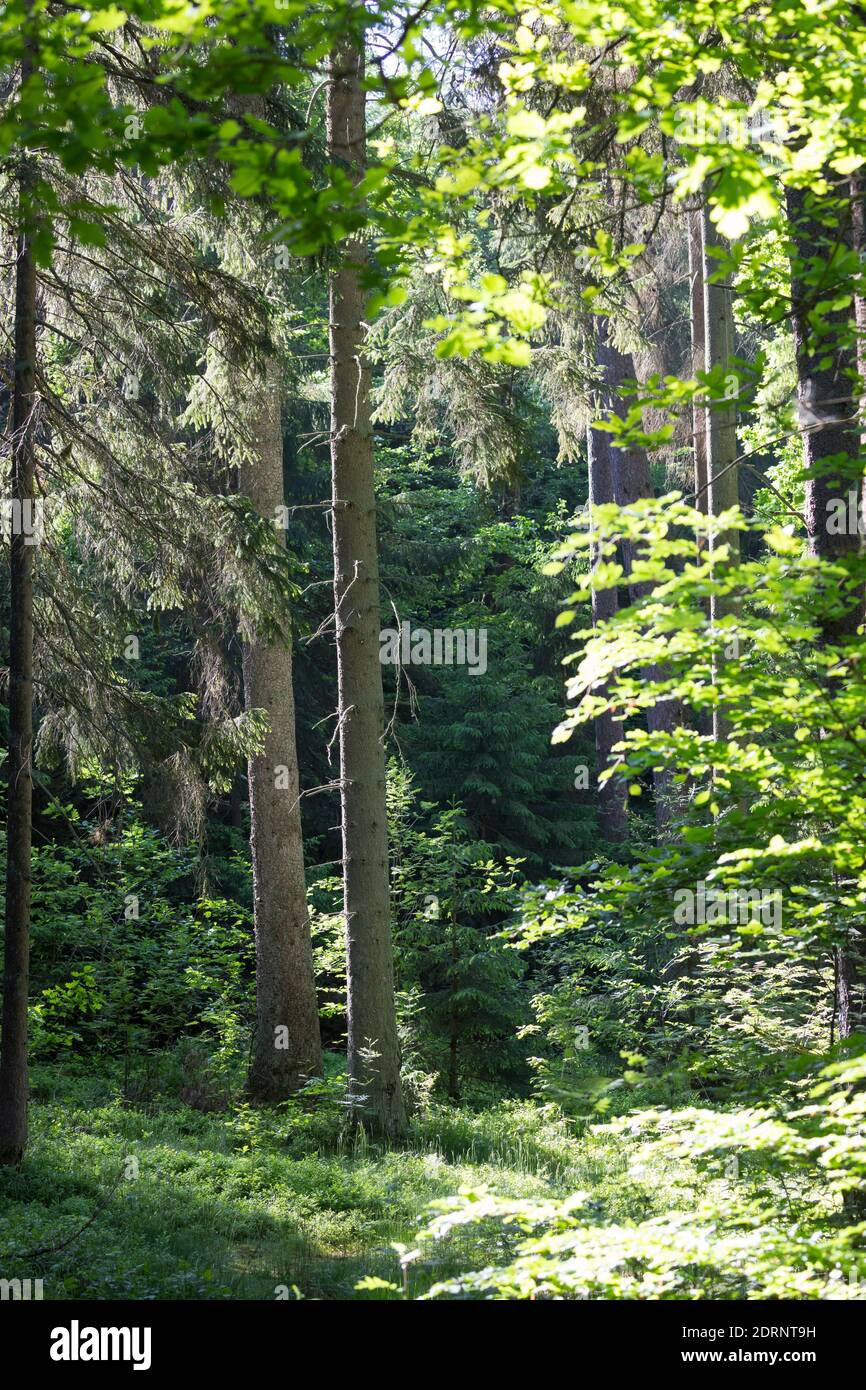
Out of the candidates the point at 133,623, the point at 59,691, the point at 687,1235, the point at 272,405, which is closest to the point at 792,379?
the point at 272,405

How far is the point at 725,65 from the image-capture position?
27.0 feet

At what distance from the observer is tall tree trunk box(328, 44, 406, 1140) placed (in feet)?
32.3

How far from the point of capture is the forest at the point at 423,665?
3.47m

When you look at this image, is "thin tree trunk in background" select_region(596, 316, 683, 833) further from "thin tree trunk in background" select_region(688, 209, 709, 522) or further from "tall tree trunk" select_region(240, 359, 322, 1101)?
"tall tree trunk" select_region(240, 359, 322, 1101)

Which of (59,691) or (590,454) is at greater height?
(590,454)

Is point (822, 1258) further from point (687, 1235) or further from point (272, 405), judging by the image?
point (272, 405)

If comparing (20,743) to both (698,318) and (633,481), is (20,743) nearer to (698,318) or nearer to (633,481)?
(698,318)

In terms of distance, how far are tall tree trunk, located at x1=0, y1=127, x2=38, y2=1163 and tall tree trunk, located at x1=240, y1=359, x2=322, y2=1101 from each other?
3.60 meters

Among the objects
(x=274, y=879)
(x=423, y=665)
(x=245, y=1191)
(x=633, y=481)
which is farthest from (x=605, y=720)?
(x=245, y=1191)

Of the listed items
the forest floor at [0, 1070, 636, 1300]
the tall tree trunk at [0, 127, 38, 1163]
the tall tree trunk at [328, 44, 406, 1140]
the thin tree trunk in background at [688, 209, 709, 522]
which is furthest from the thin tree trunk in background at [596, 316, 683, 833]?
the tall tree trunk at [0, 127, 38, 1163]

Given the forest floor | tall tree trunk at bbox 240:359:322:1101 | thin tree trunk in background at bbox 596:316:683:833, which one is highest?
thin tree trunk in background at bbox 596:316:683:833
